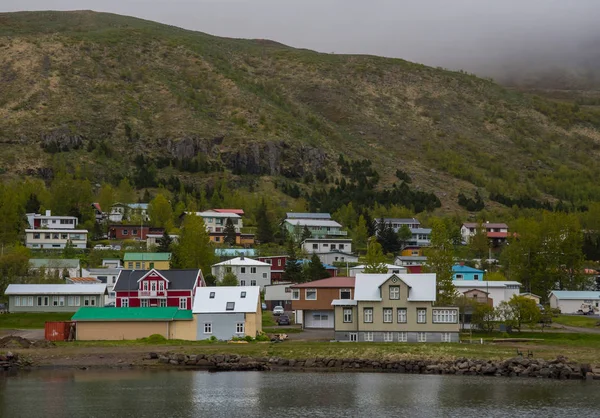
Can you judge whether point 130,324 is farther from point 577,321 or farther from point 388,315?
point 577,321

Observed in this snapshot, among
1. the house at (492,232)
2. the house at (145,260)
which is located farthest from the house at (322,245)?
the house at (145,260)

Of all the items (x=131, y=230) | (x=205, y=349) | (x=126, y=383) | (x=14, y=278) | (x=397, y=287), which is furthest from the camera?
(x=131, y=230)

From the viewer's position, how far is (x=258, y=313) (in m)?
81.9

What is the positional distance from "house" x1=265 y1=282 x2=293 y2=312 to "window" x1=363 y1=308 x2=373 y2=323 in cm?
2528

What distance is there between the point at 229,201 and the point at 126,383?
4804 inches

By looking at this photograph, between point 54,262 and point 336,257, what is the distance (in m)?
42.8

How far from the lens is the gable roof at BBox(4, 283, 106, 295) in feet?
316

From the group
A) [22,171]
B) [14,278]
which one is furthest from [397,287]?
[22,171]

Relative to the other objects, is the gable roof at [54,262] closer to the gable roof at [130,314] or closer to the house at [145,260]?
the house at [145,260]

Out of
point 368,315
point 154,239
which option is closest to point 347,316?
point 368,315

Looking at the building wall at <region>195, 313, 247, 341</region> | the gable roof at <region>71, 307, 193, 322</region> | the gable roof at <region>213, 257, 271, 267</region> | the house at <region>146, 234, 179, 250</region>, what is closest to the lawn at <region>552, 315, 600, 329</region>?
the building wall at <region>195, 313, 247, 341</region>

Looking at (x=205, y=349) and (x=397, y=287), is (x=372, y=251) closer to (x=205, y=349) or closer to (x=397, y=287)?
(x=397, y=287)

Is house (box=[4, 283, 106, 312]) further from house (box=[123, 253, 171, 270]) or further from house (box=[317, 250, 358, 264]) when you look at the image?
house (box=[317, 250, 358, 264])

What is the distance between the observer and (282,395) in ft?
190
